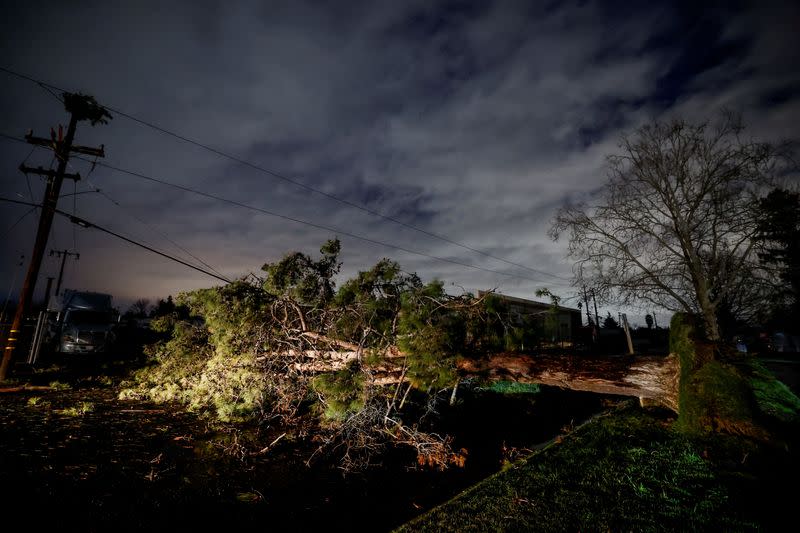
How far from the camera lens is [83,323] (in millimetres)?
14953

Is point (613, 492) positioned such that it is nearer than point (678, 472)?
Yes


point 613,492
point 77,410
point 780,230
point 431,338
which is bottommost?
point 77,410

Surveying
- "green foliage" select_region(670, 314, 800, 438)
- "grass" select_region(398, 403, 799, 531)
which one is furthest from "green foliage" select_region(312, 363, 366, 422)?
"green foliage" select_region(670, 314, 800, 438)

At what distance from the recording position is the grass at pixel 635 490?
291 centimetres

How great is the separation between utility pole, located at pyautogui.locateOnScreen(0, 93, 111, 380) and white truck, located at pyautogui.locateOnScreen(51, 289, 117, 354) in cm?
406

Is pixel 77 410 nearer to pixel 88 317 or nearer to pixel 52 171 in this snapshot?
pixel 52 171

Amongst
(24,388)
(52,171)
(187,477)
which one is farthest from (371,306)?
(52,171)

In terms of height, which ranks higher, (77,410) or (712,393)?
(712,393)

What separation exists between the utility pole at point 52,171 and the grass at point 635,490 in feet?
48.8

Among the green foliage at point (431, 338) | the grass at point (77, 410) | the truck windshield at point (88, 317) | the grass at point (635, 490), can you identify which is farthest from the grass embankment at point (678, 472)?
the truck windshield at point (88, 317)

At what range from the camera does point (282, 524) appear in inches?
130

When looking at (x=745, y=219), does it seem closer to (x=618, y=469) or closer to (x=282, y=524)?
(x=618, y=469)

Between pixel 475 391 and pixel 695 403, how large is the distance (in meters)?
5.51

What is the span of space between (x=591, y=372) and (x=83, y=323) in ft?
65.6
